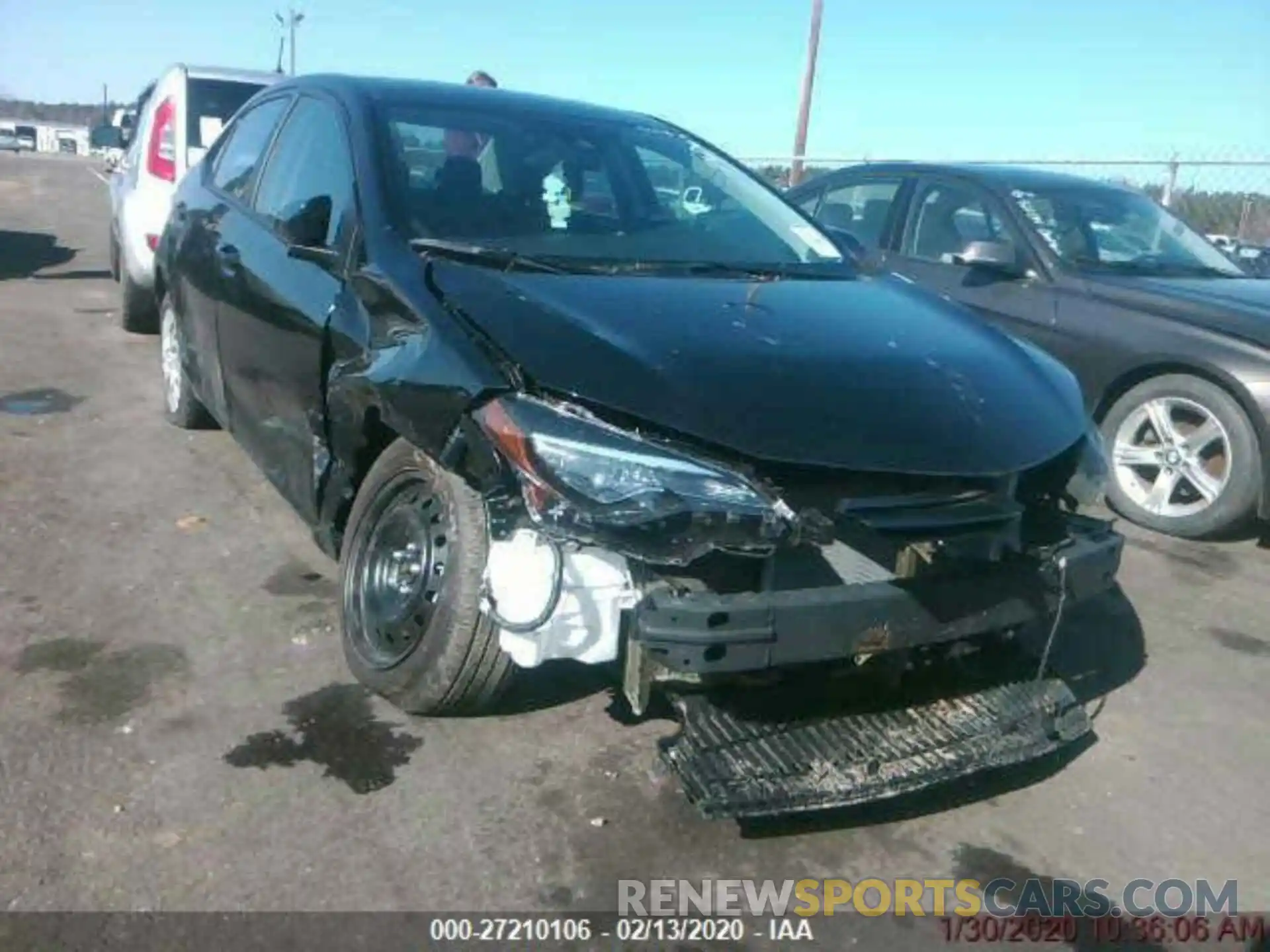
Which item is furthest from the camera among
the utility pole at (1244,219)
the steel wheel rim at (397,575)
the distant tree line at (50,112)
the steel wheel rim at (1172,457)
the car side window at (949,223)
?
the distant tree line at (50,112)

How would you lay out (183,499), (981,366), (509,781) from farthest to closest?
(183,499), (981,366), (509,781)

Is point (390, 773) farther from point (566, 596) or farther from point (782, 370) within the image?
point (782, 370)

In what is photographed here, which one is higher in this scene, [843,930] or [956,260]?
[956,260]

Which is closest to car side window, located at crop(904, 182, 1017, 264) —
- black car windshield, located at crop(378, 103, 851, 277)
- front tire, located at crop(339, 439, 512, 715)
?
black car windshield, located at crop(378, 103, 851, 277)

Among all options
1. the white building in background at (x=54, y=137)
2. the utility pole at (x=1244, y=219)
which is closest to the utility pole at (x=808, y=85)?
the utility pole at (x=1244, y=219)

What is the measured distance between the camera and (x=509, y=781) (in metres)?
2.98

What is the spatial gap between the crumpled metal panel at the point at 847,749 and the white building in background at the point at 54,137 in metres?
79.1

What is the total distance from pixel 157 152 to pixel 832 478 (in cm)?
681

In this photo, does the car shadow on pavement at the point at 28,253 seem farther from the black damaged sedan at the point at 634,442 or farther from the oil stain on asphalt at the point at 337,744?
the oil stain on asphalt at the point at 337,744

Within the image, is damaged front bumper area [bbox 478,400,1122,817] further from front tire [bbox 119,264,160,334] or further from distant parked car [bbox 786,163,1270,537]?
front tire [bbox 119,264,160,334]

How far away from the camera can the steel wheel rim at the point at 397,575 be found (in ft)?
10.0

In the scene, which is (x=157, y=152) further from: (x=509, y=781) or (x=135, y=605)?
(x=509, y=781)

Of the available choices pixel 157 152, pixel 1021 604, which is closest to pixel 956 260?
pixel 1021 604

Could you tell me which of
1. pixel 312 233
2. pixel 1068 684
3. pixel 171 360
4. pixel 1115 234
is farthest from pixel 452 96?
pixel 1115 234
